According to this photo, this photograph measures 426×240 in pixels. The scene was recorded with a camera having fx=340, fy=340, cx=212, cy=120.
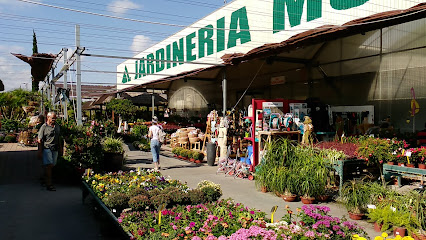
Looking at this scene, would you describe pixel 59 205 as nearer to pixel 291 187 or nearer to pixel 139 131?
pixel 291 187

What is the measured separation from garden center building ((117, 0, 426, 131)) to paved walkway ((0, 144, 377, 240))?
3989 mm

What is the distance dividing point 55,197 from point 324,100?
11.0 meters

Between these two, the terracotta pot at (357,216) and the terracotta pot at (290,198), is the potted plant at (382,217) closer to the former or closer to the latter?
the terracotta pot at (357,216)

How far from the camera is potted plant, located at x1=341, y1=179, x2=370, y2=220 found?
5602 millimetres

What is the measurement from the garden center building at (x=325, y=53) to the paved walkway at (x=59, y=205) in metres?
3.99

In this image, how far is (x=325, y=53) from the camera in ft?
47.3

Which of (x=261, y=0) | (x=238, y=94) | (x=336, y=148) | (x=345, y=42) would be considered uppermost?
(x=261, y=0)

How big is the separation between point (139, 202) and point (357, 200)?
3.54 meters

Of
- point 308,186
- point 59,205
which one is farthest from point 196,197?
point 59,205

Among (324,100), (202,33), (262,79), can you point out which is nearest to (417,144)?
(324,100)

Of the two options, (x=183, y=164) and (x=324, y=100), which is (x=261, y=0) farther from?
(x=183, y=164)

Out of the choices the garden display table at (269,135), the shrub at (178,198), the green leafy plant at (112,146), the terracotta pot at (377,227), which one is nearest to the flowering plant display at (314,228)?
the terracotta pot at (377,227)

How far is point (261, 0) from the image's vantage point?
55.6 feet

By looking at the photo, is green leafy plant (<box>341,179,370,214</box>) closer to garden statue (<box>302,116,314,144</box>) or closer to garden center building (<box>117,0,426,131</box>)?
garden center building (<box>117,0,426,131</box>)
